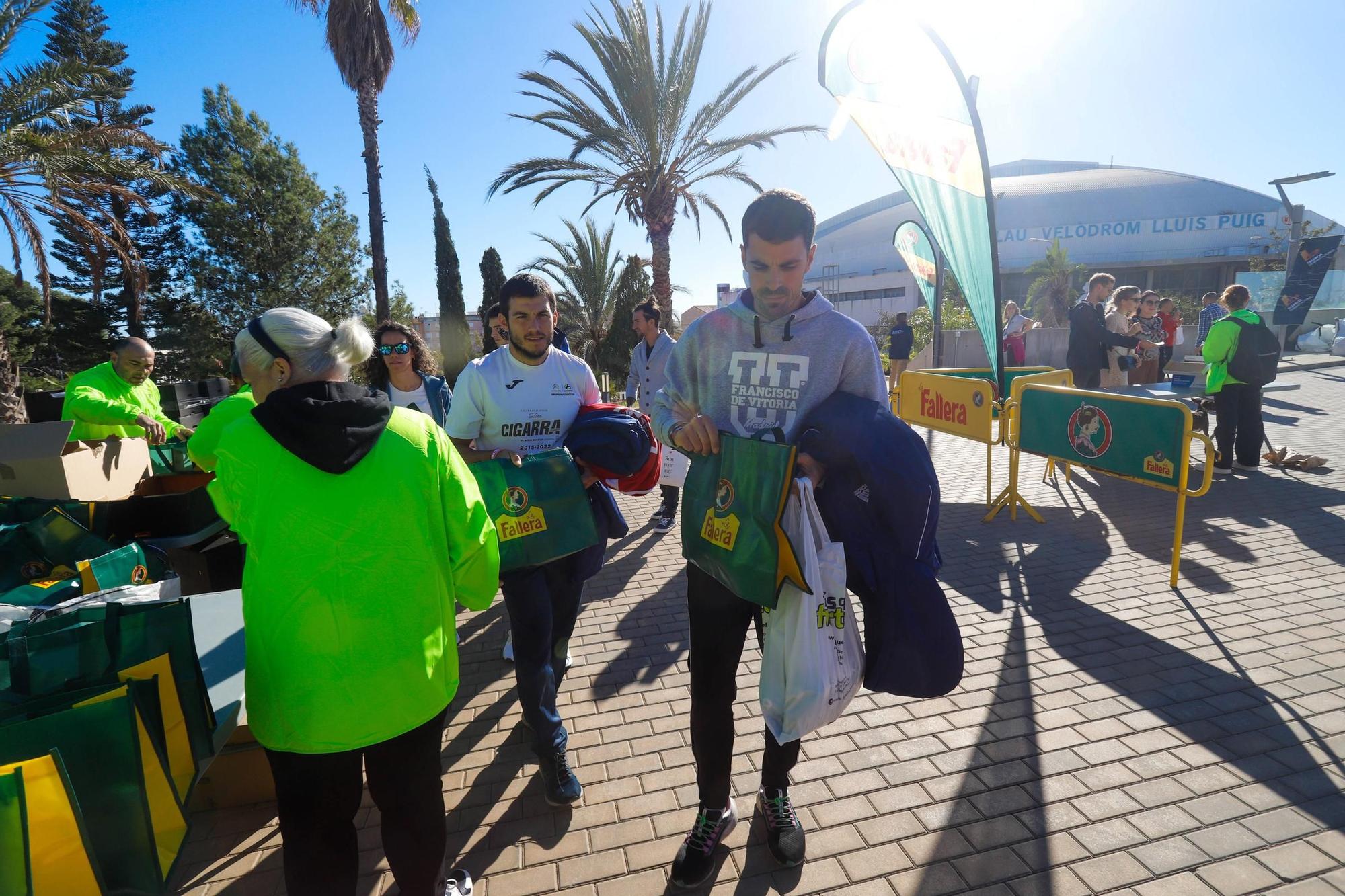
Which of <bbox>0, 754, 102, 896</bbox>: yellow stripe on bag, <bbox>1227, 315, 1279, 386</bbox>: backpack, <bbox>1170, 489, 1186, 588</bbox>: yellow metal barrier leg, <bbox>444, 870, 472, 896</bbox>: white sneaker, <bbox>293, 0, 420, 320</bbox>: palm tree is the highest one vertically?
<bbox>293, 0, 420, 320</bbox>: palm tree

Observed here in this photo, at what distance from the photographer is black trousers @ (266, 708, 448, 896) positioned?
165cm

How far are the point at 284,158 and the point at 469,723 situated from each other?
23918mm

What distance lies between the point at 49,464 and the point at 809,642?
442 cm

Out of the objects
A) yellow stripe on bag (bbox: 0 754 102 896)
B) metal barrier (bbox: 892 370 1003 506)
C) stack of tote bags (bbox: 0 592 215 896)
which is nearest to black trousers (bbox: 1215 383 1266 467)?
metal barrier (bbox: 892 370 1003 506)

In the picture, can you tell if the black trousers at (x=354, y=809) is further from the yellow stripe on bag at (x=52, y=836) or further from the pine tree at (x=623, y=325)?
the pine tree at (x=623, y=325)

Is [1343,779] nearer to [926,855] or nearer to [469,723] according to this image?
[926,855]

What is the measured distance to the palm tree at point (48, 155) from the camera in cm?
898

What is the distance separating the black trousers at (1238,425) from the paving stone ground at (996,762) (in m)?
2.98

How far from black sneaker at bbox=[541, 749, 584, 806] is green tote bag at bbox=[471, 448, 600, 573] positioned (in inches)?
32.7

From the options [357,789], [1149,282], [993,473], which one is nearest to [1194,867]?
[357,789]

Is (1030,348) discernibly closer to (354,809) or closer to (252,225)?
(354,809)

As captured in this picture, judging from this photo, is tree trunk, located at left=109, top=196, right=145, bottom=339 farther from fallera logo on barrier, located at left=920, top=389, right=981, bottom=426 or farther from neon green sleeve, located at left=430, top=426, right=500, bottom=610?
neon green sleeve, located at left=430, top=426, right=500, bottom=610

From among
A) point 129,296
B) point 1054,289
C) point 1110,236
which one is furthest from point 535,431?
point 1110,236

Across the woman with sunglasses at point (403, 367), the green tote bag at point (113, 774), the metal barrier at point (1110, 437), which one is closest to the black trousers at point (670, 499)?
the woman with sunglasses at point (403, 367)
